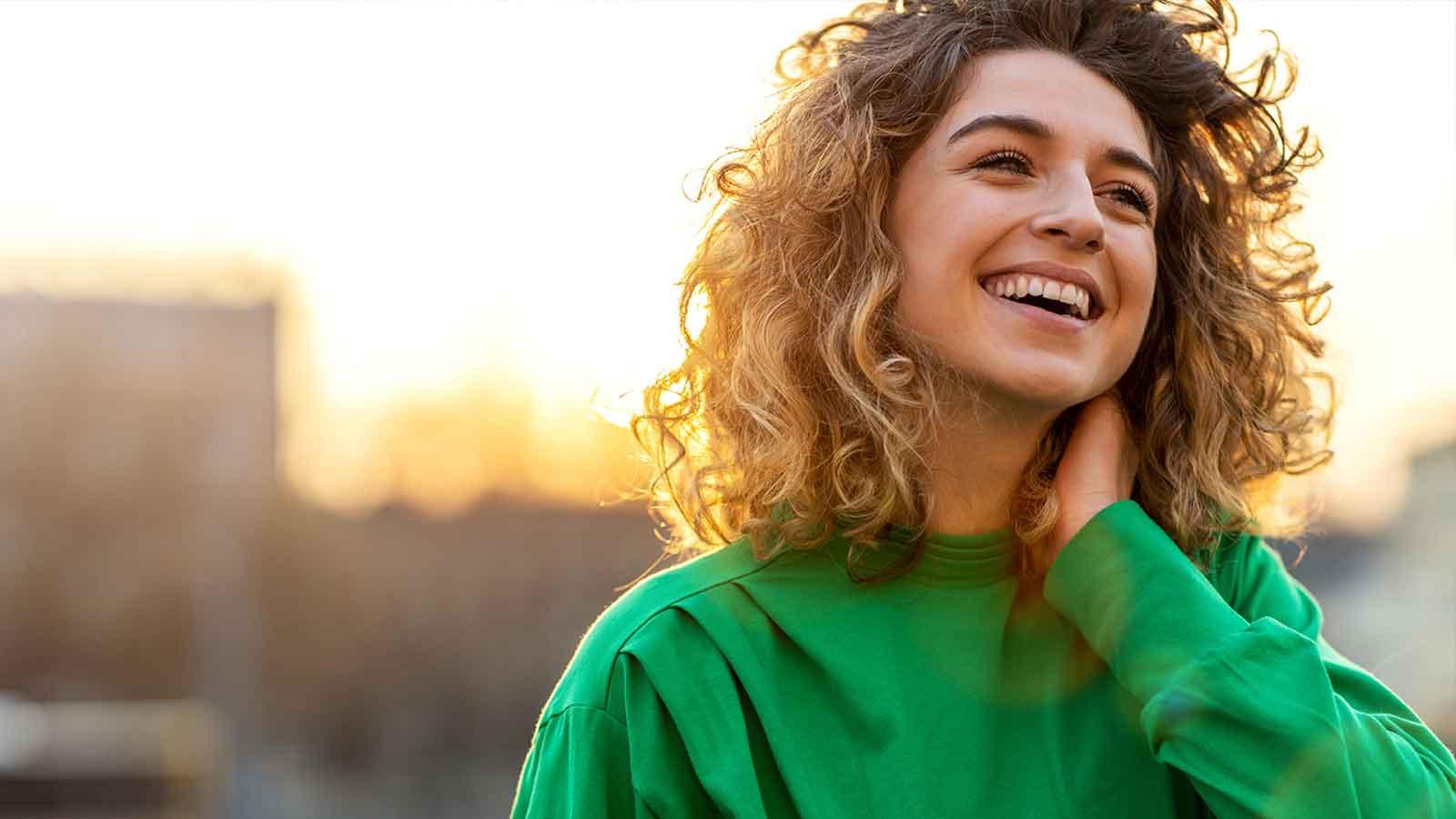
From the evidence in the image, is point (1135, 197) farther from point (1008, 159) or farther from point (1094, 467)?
point (1094, 467)

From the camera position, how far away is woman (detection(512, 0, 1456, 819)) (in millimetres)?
1855

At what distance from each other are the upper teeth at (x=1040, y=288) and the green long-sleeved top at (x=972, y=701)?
28 centimetres

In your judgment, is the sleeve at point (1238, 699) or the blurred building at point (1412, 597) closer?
the sleeve at point (1238, 699)

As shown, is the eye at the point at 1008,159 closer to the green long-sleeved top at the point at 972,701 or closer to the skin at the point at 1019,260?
the skin at the point at 1019,260

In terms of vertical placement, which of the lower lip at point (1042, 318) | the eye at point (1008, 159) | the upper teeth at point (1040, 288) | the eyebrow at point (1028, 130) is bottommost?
the lower lip at point (1042, 318)

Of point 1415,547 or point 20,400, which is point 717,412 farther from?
point 20,400

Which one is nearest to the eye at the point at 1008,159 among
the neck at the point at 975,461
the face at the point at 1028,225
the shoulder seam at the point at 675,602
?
the face at the point at 1028,225

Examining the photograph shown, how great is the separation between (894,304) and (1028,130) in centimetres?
29

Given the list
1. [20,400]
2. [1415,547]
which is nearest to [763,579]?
[1415,547]

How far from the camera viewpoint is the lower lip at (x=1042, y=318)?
1991mm

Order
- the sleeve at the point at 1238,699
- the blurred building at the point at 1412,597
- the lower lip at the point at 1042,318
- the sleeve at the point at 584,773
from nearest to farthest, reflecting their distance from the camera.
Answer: the sleeve at the point at 1238,699, the sleeve at the point at 584,773, the lower lip at the point at 1042,318, the blurred building at the point at 1412,597

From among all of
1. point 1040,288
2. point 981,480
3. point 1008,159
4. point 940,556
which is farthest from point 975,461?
point 1008,159

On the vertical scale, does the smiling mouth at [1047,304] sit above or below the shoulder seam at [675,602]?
above

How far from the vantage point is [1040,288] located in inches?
78.5
